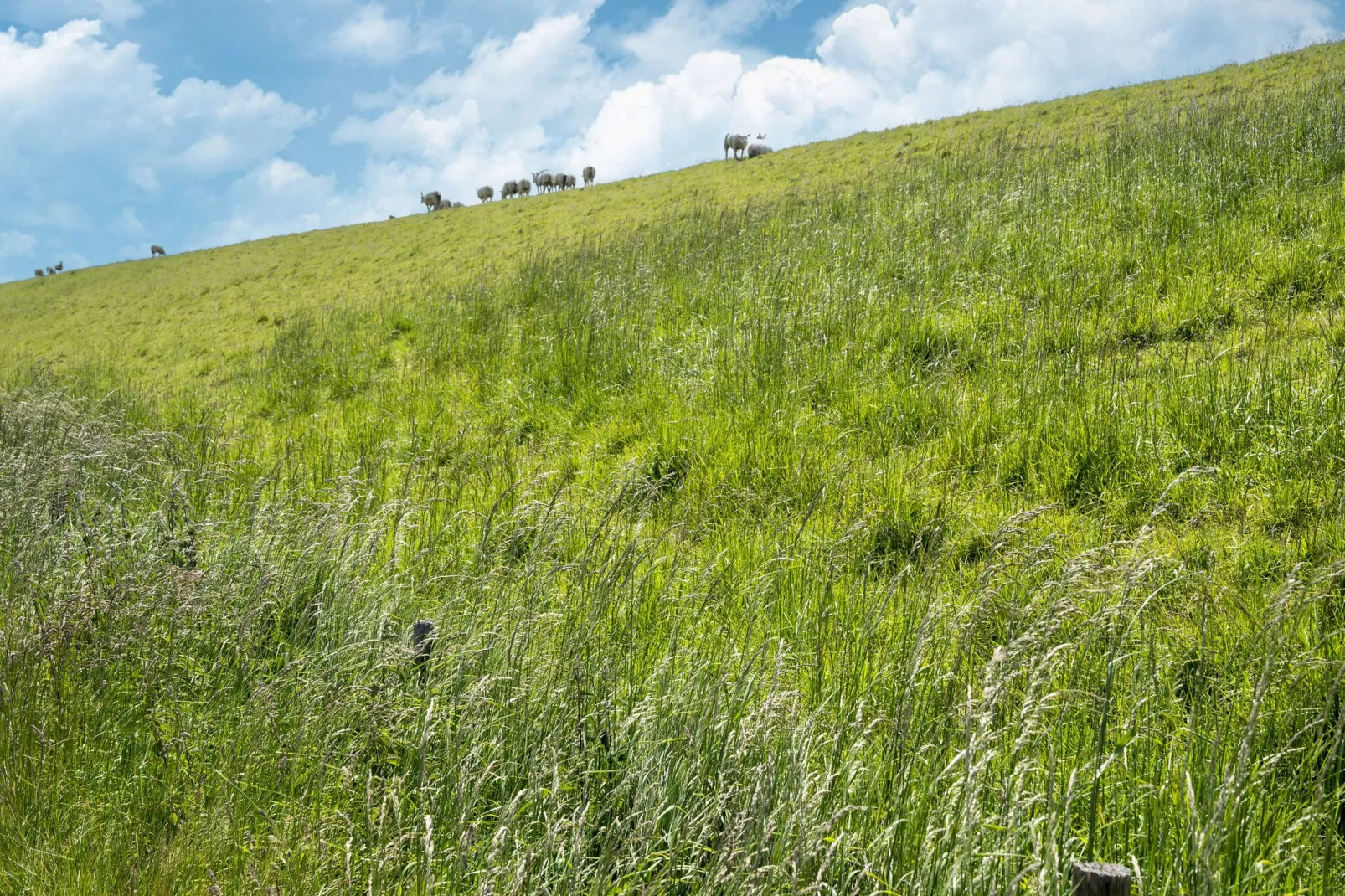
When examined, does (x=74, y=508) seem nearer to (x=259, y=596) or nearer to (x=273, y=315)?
(x=259, y=596)

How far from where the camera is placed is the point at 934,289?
7656mm

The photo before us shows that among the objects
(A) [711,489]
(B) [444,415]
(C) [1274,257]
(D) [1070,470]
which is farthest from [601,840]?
(C) [1274,257]

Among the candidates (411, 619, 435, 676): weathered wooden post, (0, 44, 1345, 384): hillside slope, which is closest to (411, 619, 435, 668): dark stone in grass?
(411, 619, 435, 676): weathered wooden post

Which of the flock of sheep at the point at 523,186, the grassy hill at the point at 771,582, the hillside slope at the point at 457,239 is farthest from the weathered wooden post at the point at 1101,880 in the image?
the flock of sheep at the point at 523,186

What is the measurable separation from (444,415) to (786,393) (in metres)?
4.05

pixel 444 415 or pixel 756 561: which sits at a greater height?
pixel 444 415

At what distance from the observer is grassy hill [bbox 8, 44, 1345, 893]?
6.98ft

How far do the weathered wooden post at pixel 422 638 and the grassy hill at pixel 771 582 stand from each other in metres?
0.06

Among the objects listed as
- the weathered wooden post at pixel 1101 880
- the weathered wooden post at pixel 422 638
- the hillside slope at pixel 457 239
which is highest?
the hillside slope at pixel 457 239

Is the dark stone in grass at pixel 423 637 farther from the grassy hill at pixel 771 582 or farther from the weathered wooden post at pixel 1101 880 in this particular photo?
the weathered wooden post at pixel 1101 880

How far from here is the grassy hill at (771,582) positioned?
2.13 meters

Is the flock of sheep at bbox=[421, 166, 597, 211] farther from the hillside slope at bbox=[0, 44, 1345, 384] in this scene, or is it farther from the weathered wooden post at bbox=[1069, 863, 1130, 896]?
the weathered wooden post at bbox=[1069, 863, 1130, 896]

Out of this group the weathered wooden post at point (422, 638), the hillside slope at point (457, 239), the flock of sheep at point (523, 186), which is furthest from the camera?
the flock of sheep at point (523, 186)

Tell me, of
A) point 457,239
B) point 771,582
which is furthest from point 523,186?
point 771,582
